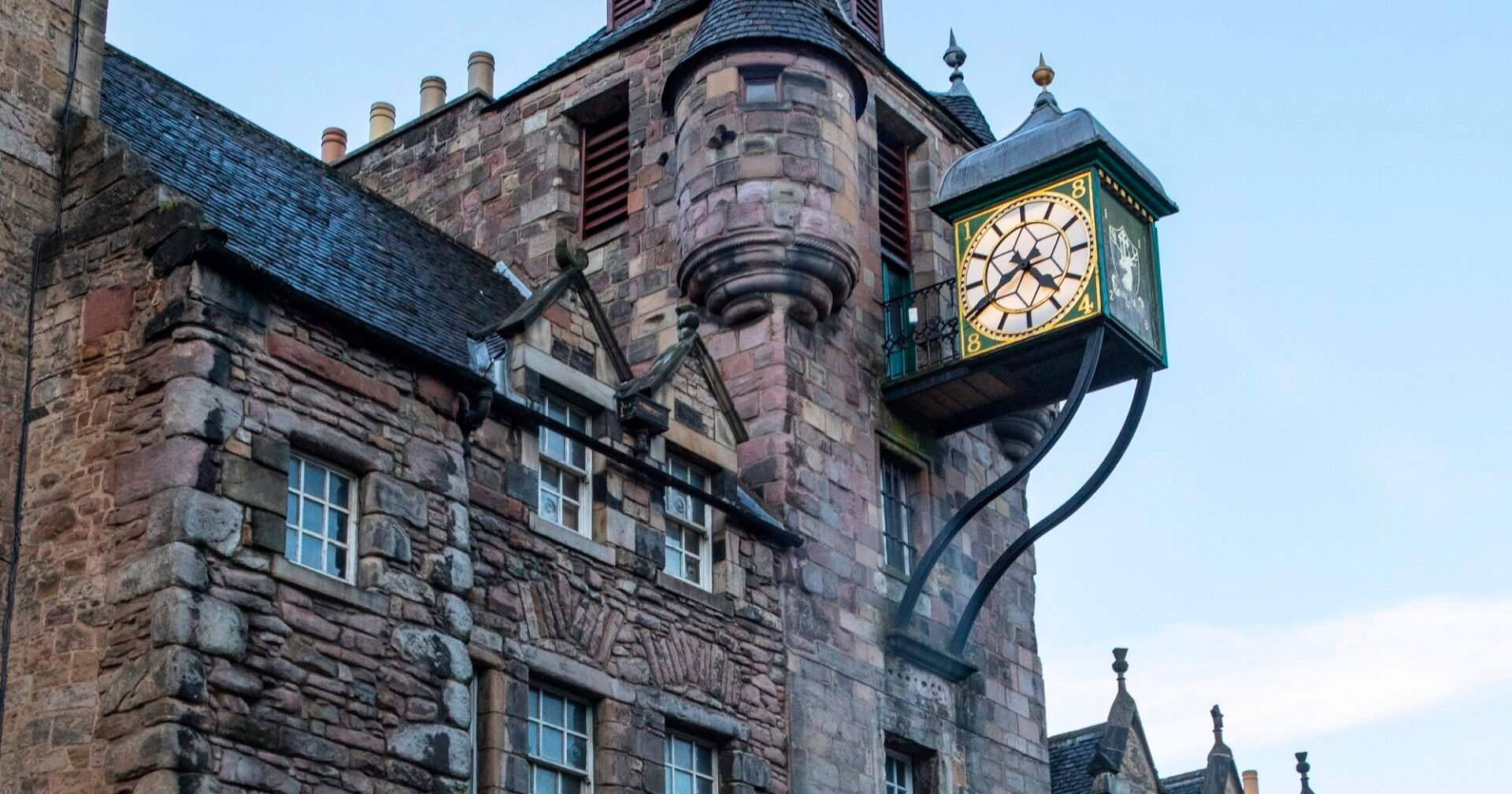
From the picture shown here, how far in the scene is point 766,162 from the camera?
69.4ft

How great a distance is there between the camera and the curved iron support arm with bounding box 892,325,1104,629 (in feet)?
65.8

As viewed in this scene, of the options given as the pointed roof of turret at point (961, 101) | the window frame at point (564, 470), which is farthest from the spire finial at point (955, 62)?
the window frame at point (564, 470)

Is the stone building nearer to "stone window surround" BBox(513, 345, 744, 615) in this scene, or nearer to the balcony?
"stone window surround" BBox(513, 345, 744, 615)

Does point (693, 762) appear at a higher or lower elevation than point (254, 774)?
higher

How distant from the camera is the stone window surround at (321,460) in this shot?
14.3 metres

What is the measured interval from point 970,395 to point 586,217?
432 cm

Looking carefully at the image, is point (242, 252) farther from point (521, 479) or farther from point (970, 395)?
point (970, 395)

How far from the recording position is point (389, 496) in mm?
15195

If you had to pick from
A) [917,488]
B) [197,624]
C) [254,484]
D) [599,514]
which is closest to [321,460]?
[254,484]

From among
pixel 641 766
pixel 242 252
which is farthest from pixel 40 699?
pixel 641 766

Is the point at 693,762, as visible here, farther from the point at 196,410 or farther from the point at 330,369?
the point at 196,410

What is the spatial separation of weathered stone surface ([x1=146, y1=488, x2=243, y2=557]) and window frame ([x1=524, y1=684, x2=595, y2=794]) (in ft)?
10.2

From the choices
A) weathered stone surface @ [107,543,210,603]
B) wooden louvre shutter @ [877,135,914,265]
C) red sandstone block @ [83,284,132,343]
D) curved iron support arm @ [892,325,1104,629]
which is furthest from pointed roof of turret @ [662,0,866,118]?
weathered stone surface @ [107,543,210,603]

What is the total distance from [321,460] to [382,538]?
0.64m
